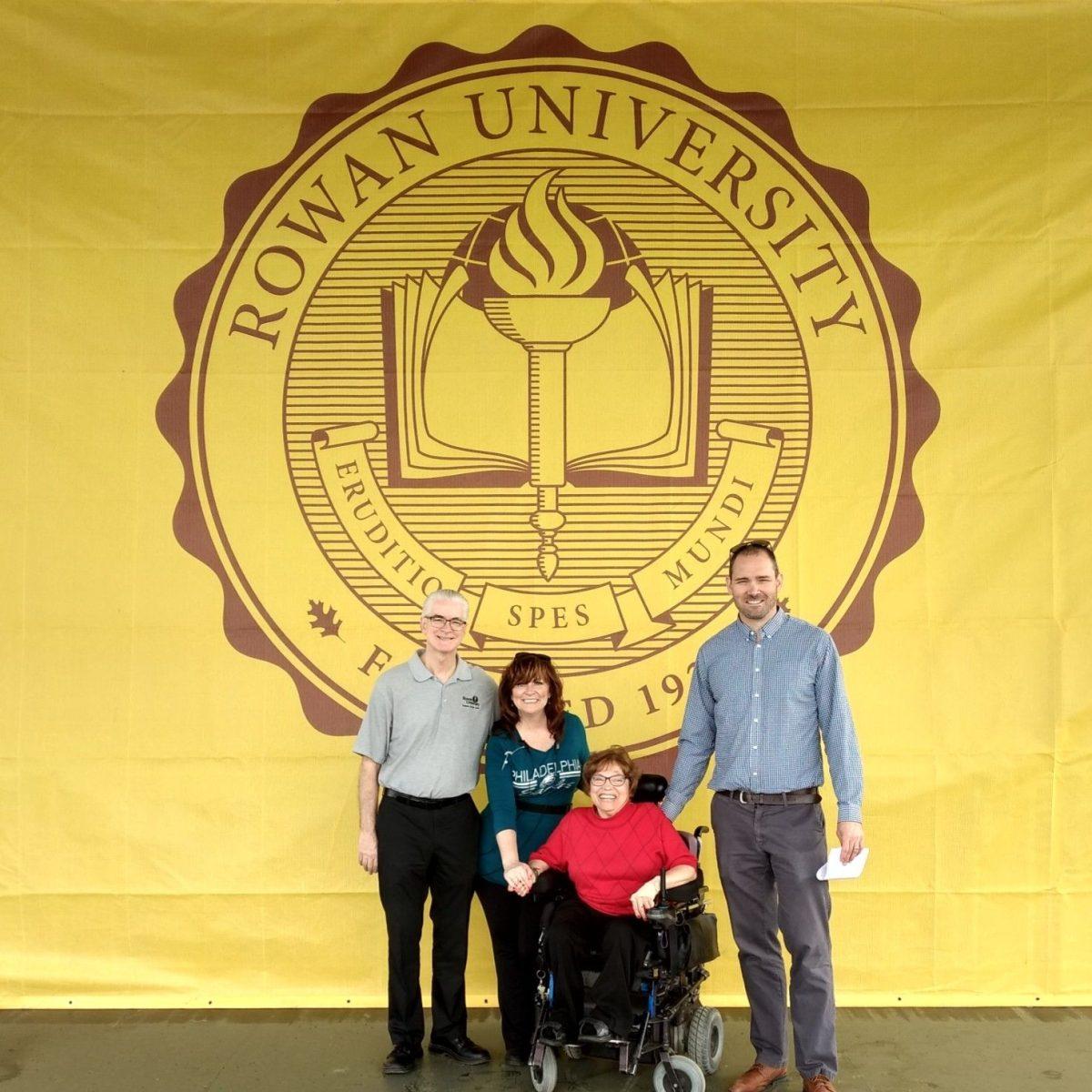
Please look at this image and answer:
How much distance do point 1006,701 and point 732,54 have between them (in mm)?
2284

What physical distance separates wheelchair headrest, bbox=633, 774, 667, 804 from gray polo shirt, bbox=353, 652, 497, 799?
47cm

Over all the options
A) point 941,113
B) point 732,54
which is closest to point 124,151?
point 732,54

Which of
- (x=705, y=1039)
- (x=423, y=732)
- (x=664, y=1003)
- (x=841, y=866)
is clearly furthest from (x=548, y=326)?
(x=705, y=1039)

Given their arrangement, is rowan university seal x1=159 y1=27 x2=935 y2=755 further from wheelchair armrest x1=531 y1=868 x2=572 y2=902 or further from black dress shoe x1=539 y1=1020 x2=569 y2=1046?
black dress shoe x1=539 y1=1020 x2=569 y2=1046

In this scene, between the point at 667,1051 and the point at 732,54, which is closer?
the point at 667,1051

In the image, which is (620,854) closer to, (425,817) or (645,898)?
(645,898)

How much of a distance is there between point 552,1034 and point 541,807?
61 cm

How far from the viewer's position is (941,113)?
163 inches

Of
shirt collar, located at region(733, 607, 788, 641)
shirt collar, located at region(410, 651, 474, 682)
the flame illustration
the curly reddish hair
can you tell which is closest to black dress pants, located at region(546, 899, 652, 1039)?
the curly reddish hair

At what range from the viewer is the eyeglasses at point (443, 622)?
3.53 metres

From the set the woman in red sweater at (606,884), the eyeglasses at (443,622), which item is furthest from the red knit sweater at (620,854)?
the eyeglasses at (443,622)

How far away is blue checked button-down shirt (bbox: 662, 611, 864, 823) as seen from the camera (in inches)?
130

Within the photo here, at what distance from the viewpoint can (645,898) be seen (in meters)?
3.25

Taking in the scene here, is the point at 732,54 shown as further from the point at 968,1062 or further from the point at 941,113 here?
the point at 968,1062
